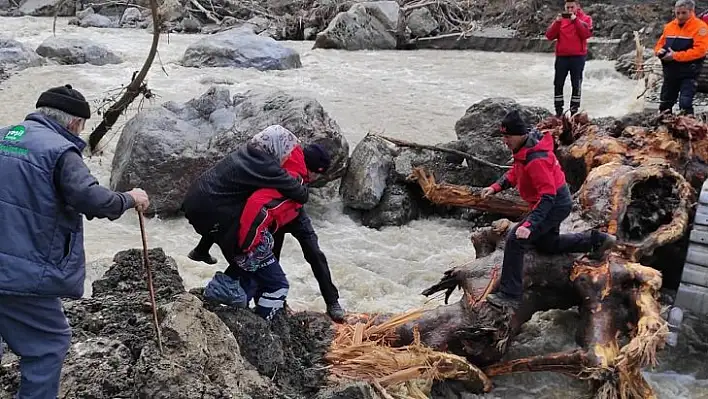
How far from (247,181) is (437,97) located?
9.21 meters

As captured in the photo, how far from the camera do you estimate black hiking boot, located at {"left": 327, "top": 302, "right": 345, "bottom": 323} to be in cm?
472

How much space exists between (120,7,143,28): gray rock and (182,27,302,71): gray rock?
690 cm

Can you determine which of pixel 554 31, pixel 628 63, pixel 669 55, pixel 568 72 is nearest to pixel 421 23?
pixel 628 63

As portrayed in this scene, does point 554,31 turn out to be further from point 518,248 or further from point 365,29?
point 365,29

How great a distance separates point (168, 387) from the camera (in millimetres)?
3164

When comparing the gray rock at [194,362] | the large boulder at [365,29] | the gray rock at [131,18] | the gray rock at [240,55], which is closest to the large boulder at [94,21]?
the gray rock at [131,18]

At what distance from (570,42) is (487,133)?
1909 mm

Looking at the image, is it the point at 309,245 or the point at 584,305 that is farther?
the point at 584,305

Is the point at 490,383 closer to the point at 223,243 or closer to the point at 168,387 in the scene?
the point at 223,243

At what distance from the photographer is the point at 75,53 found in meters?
14.9

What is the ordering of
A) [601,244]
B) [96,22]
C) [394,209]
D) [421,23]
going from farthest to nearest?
[96,22]
[421,23]
[394,209]
[601,244]

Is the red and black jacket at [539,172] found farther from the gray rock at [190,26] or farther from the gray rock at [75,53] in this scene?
the gray rock at [190,26]

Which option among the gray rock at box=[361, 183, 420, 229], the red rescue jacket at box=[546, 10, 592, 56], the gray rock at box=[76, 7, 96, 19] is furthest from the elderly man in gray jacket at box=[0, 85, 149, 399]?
the gray rock at box=[76, 7, 96, 19]

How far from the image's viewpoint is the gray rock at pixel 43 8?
23.2 meters
